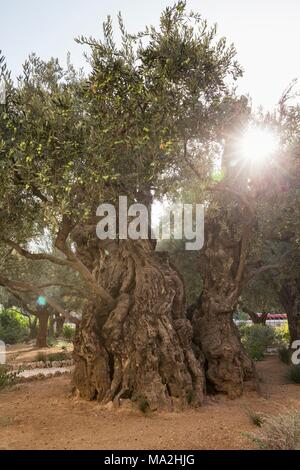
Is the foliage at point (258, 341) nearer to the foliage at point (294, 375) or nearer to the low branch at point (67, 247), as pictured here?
the foliage at point (294, 375)

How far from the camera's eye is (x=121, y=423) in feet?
34.5

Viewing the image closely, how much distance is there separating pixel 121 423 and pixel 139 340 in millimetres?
2405

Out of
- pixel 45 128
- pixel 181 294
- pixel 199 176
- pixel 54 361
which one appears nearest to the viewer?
pixel 45 128

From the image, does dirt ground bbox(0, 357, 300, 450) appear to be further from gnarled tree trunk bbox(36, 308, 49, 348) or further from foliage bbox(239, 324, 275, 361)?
gnarled tree trunk bbox(36, 308, 49, 348)

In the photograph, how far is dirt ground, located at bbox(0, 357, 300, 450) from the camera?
8.92 meters

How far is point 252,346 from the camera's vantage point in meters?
23.0

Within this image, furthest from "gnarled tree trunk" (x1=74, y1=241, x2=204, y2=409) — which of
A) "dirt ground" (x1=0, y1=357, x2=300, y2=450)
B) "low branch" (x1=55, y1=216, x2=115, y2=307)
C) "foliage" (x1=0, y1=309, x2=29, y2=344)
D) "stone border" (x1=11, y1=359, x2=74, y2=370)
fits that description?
"foliage" (x1=0, y1=309, x2=29, y2=344)

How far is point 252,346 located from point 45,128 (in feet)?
57.7

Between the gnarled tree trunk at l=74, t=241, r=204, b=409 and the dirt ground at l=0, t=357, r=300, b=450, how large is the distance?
1.89 ft

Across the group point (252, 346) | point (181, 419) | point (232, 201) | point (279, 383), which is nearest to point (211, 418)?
point (181, 419)

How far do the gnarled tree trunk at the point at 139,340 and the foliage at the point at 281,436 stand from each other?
3.86 meters

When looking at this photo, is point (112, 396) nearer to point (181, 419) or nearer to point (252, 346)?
point (181, 419)

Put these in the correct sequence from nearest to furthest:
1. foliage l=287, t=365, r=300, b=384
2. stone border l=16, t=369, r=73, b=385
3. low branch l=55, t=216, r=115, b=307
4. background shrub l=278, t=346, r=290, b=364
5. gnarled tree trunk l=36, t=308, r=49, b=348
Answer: low branch l=55, t=216, r=115, b=307
foliage l=287, t=365, r=300, b=384
stone border l=16, t=369, r=73, b=385
background shrub l=278, t=346, r=290, b=364
gnarled tree trunk l=36, t=308, r=49, b=348

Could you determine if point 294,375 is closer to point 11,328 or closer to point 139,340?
point 139,340
